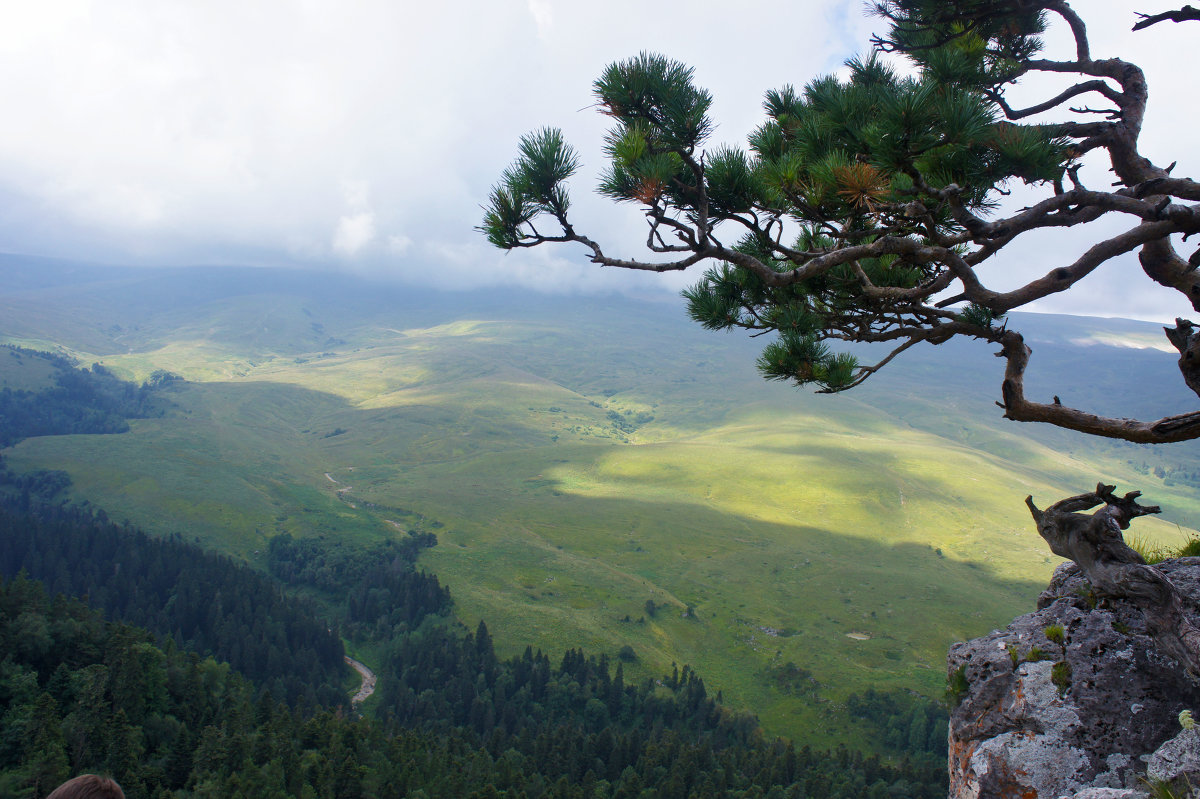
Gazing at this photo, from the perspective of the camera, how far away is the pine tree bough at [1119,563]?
6.70 meters

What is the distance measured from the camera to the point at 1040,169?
7180mm

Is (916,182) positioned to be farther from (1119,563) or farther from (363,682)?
(363,682)

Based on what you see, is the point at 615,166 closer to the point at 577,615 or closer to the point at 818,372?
the point at 818,372

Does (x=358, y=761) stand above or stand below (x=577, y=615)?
above

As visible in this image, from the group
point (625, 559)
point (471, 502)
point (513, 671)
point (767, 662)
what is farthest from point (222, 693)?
point (471, 502)

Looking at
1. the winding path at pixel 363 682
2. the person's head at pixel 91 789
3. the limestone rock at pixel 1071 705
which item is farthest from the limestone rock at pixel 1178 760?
the winding path at pixel 363 682

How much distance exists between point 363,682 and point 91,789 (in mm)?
110863

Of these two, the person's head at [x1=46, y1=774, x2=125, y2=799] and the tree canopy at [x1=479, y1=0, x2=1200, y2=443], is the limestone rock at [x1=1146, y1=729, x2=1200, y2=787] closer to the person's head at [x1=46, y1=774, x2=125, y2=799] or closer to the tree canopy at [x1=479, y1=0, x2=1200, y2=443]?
the tree canopy at [x1=479, y1=0, x2=1200, y2=443]

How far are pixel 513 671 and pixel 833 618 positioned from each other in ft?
234

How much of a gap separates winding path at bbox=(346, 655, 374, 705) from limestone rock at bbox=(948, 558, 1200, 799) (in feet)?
333

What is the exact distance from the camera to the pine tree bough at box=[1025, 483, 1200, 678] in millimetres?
6699

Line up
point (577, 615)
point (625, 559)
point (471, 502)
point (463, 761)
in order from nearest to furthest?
point (463, 761), point (577, 615), point (625, 559), point (471, 502)

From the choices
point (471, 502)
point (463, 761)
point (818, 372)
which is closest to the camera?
point (818, 372)

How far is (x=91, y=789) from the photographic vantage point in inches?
180
